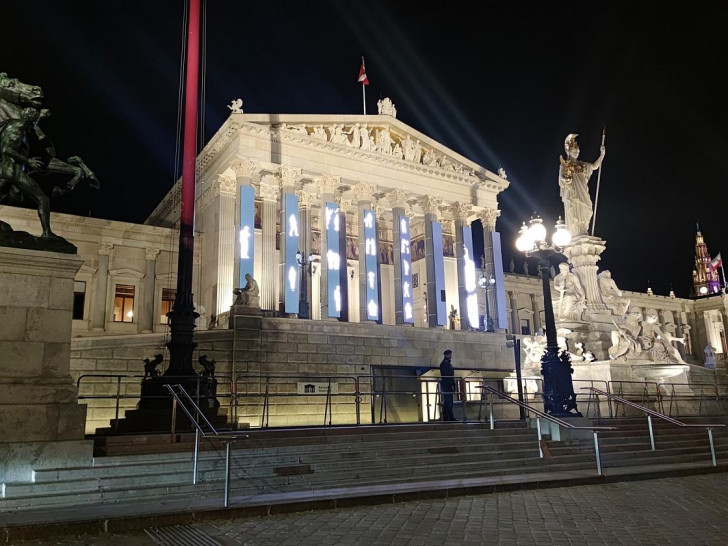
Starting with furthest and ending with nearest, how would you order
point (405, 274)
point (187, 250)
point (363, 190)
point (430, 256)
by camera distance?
point (430, 256) < point (405, 274) < point (363, 190) < point (187, 250)

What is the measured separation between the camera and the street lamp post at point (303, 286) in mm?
29984

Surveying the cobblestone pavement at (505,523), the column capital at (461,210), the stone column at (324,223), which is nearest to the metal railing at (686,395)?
→ the cobblestone pavement at (505,523)

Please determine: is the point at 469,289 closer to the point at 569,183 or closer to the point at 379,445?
the point at 569,183

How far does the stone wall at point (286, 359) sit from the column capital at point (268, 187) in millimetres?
10706

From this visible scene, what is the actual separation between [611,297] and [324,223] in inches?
704

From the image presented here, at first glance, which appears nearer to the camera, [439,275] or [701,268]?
[439,275]

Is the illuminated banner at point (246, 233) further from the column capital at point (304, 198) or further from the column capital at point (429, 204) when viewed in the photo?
the column capital at point (429, 204)

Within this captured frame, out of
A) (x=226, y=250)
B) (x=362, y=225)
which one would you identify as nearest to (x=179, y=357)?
(x=226, y=250)

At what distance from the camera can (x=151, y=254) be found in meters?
39.7

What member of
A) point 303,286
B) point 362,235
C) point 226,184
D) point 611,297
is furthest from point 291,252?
point 611,297

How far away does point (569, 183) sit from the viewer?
25.0 meters

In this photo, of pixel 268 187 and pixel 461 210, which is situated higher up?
pixel 461 210

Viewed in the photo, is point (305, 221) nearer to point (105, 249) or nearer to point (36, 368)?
Result: point (105, 249)

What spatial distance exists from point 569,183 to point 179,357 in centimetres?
1814
